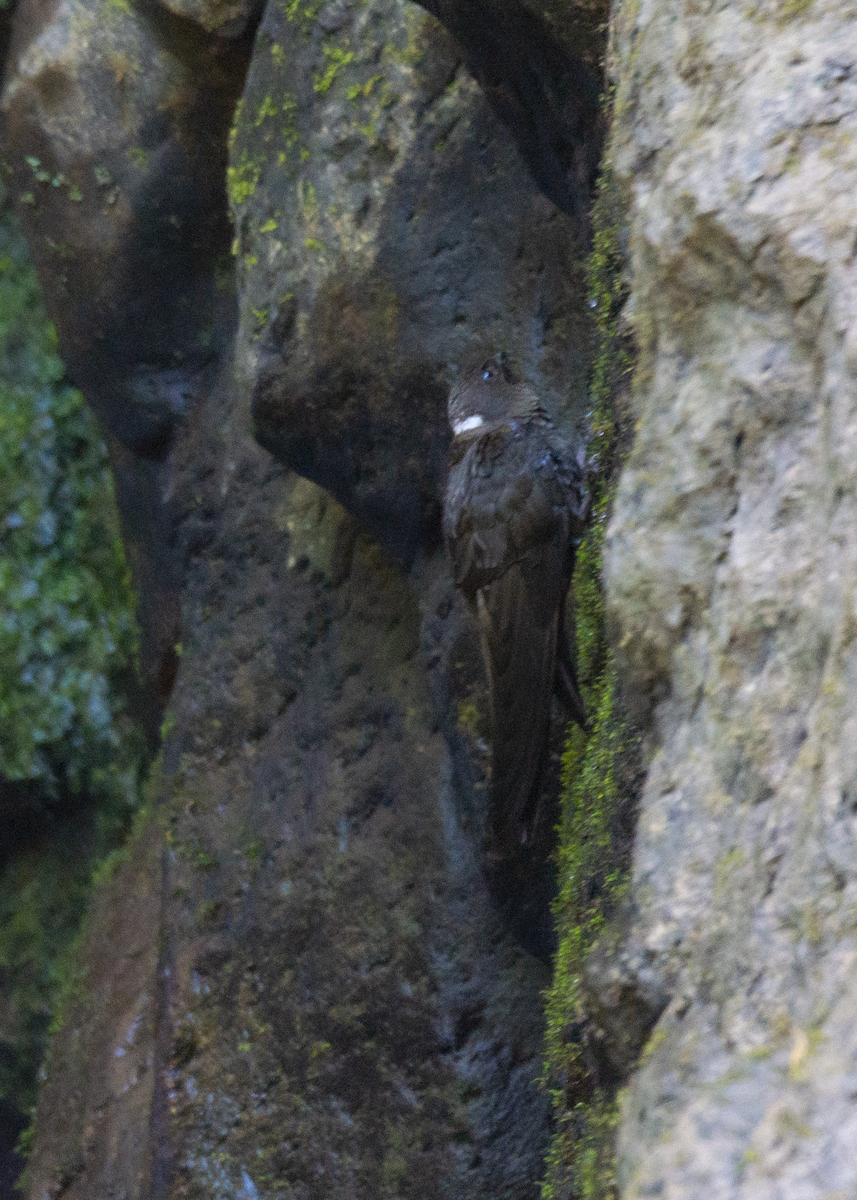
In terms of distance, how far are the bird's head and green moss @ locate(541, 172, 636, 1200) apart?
1.06 feet

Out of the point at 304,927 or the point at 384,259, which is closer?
the point at 384,259

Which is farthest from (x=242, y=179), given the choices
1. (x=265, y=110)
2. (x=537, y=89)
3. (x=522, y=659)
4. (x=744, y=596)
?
(x=744, y=596)

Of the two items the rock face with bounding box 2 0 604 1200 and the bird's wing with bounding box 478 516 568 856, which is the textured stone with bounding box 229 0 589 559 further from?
the bird's wing with bounding box 478 516 568 856

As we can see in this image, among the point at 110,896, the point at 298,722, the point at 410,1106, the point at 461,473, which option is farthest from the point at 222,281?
the point at 410,1106

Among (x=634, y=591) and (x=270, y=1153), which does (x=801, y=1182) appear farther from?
(x=270, y=1153)

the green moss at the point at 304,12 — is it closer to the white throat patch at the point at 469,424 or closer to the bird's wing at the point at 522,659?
the white throat patch at the point at 469,424

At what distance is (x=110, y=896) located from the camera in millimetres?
5168

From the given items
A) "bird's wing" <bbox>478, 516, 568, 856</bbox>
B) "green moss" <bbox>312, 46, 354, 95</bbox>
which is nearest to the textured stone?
"green moss" <bbox>312, 46, 354, 95</bbox>

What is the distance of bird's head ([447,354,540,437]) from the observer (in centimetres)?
282

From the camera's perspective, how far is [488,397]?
9.43ft

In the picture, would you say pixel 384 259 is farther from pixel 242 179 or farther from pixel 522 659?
pixel 522 659

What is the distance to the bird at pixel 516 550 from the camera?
2.71 metres

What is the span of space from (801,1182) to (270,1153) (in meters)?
3.12

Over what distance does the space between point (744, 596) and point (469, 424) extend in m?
1.55
